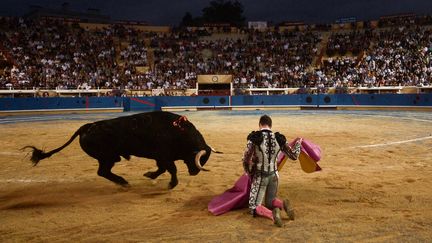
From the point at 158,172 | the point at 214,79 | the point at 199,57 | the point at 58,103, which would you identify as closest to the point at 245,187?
the point at 158,172

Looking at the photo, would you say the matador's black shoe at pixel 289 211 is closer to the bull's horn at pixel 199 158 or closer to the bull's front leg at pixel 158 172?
the bull's horn at pixel 199 158

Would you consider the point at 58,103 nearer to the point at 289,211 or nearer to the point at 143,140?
the point at 143,140

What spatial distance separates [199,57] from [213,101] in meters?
8.11

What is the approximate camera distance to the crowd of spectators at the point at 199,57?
29.4m

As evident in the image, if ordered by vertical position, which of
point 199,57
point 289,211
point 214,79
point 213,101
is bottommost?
point 289,211

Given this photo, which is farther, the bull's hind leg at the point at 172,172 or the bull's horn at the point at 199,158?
the bull's hind leg at the point at 172,172

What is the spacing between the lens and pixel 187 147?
5652 mm

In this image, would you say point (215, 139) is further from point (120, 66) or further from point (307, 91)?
point (120, 66)

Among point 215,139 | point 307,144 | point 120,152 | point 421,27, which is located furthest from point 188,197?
point 421,27

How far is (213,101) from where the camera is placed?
29.9 meters

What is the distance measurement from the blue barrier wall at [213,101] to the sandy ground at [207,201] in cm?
1864

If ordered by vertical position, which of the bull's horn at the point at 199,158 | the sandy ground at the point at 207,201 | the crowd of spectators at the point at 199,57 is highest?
the crowd of spectators at the point at 199,57

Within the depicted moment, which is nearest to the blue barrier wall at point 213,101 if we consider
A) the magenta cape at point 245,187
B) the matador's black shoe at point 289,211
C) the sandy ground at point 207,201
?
the sandy ground at point 207,201

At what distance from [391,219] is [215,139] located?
777 cm
